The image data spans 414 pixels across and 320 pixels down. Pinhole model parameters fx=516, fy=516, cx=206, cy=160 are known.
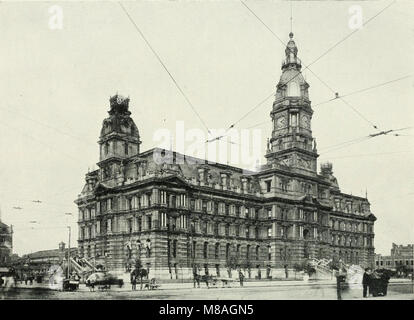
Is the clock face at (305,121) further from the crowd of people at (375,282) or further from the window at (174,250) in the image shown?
the crowd of people at (375,282)

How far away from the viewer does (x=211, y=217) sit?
56531 millimetres

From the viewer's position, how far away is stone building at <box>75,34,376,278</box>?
51969 millimetres

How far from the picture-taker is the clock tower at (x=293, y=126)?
205 ft

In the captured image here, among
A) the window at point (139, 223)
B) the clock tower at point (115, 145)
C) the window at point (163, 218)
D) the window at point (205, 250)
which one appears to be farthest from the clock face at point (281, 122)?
the window at point (139, 223)

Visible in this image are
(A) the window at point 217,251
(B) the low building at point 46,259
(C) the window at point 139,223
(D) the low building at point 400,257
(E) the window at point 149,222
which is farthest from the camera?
(A) the window at point 217,251

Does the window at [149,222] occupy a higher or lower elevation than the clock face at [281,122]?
lower

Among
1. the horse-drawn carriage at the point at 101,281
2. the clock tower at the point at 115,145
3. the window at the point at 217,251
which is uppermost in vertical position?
the clock tower at the point at 115,145

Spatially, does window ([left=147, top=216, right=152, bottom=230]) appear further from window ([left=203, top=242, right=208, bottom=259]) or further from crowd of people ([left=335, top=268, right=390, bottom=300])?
crowd of people ([left=335, top=268, right=390, bottom=300])

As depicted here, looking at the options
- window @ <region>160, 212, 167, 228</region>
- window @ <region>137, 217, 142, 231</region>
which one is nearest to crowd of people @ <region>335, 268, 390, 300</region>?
window @ <region>160, 212, 167, 228</region>

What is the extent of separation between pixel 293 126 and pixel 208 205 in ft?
50.1

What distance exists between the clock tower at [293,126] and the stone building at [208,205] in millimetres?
125

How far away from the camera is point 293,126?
6309 centimetres

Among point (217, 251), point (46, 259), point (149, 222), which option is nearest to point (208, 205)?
point (217, 251)
